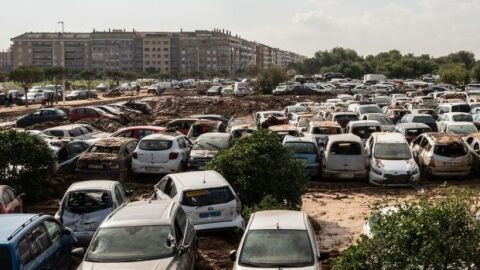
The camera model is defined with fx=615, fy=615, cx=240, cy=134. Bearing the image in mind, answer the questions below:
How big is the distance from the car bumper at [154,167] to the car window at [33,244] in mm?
9260

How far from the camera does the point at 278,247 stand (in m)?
8.87

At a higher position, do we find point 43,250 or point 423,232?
point 423,232

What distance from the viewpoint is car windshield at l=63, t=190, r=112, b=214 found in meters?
12.1

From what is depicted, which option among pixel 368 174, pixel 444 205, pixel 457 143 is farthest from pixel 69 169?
pixel 444 205

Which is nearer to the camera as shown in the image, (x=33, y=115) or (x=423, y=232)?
(x=423, y=232)

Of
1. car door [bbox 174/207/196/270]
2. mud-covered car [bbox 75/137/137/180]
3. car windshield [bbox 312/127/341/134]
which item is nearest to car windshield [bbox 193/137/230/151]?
mud-covered car [bbox 75/137/137/180]

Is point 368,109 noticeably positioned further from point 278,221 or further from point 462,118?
point 278,221

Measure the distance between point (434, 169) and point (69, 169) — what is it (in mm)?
11571

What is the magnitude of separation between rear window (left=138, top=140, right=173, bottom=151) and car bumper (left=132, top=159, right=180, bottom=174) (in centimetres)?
50

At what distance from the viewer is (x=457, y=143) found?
19609mm

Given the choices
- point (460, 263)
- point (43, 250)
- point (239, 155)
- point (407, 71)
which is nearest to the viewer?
point (460, 263)

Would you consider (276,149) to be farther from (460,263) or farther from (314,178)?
(460,263)

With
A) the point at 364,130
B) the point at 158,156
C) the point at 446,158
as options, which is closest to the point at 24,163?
the point at 158,156

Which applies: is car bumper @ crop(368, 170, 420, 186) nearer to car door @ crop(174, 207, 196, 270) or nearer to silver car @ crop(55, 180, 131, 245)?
silver car @ crop(55, 180, 131, 245)
